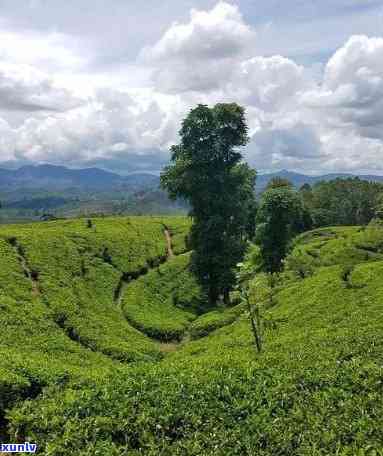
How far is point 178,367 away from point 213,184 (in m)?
36.1

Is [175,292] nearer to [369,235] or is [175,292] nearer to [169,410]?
[369,235]

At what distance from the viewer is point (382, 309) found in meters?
26.6

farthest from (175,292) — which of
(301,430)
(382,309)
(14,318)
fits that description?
(301,430)

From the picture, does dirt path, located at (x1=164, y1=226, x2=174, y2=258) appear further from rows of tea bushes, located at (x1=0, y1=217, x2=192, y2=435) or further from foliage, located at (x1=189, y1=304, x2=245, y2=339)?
foliage, located at (x1=189, y1=304, x2=245, y2=339)

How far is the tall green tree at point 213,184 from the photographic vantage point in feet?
175

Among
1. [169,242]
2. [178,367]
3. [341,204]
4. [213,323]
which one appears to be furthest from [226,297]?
[341,204]

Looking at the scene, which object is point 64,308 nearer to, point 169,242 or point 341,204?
point 169,242

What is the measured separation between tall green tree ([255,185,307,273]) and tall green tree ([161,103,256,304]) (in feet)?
16.7

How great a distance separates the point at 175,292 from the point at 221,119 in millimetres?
23603

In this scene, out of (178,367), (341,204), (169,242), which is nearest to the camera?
(178,367)

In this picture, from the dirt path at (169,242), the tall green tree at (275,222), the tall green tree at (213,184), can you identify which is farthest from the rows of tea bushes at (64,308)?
the tall green tree at (275,222)

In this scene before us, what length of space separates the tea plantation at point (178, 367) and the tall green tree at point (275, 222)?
32.6ft

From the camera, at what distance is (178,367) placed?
2088cm

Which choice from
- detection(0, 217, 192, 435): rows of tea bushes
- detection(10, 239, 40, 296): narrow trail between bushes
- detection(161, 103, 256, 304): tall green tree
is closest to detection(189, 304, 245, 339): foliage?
detection(0, 217, 192, 435): rows of tea bushes
